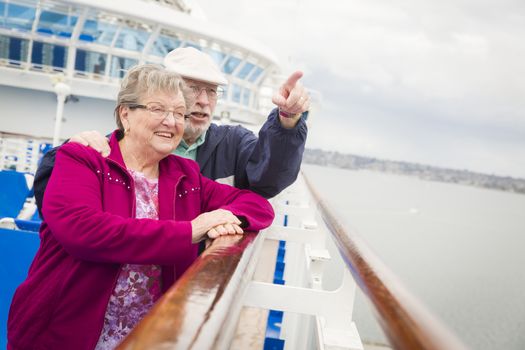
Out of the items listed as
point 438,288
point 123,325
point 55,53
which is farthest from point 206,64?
point 438,288

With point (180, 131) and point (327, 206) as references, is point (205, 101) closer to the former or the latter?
point (180, 131)

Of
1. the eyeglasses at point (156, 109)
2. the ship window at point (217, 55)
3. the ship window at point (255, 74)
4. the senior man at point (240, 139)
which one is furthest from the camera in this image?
the ship window at point (255, 74)

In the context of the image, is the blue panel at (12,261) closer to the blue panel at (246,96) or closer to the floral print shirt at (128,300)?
the floral print shirt at (128,300)

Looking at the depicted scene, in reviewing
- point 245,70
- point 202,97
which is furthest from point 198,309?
point 245,70

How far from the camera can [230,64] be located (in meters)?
17.2

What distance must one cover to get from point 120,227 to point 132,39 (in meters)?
15.7

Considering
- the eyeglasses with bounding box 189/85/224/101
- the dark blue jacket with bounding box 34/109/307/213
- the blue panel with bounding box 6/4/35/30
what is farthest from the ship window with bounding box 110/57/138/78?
the dark blue jacket with bounding box 34/109/307/213

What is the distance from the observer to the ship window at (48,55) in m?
14.9

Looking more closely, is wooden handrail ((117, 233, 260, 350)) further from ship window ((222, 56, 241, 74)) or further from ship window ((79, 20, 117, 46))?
ship window ((222, 56, 241, 74))

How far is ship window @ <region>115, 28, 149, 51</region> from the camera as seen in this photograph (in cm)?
1516

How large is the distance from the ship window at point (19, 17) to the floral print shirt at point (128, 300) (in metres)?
15.5

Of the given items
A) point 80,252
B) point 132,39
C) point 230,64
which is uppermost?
point 132,39

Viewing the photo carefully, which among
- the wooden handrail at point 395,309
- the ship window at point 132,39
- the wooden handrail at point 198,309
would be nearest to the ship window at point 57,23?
the ship window at point 132,39

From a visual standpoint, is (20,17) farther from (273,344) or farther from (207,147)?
(273,344)
